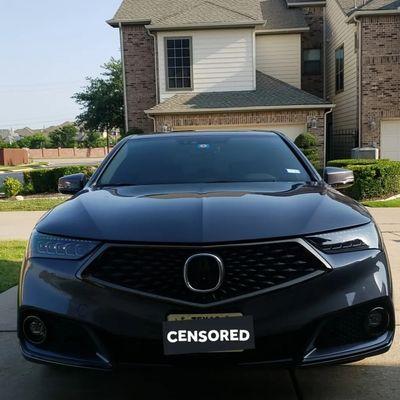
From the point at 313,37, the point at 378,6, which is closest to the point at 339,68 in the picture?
the point at 313,37

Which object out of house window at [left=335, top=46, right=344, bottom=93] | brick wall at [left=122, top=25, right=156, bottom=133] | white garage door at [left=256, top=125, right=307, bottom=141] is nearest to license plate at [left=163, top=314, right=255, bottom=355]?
white garage door at [left=256, top=125, right=307, bottom=141]

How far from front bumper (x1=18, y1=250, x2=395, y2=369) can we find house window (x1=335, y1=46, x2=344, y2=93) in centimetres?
1911

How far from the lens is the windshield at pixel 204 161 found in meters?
3.97

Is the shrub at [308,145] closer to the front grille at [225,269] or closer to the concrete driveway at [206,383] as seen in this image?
the concrete driveway at [206,383]

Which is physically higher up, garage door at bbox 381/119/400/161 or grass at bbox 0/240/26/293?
garage door at bbox 381/119/400/161

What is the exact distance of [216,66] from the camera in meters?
19.0

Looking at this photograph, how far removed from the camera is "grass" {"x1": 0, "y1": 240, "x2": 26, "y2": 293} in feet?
19.2

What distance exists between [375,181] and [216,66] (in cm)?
849

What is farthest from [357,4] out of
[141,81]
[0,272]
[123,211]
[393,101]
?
[123,211]

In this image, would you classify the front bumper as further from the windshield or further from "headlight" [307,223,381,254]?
the windshield

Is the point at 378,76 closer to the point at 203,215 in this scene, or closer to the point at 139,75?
the point at 139,75

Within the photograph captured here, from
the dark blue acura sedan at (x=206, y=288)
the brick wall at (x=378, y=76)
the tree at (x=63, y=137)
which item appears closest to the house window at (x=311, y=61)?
the brick wall at (x=378, y=76)

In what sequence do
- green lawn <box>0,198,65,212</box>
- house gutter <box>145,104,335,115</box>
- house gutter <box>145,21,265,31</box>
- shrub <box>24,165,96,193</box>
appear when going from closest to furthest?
green lawn <box>0,198,65,212</box> < shrub <box>24,165,96,193</box> < house gutter <box>145,104,335,115</box> < house gutter <box>145,21,265,31</box>

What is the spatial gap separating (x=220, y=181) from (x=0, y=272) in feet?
11.6
